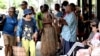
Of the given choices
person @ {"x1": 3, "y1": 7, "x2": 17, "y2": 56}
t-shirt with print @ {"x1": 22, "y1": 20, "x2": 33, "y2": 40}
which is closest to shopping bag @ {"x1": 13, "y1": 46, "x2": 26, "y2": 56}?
t-shirt with print @ {"x1": 22, "y1": 20, "x2": 33, "y2": 40}

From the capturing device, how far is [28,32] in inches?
313

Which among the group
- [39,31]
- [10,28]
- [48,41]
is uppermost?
[10,28]

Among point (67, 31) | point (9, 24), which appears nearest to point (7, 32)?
point (9, 24)

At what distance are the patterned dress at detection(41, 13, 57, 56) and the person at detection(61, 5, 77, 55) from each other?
0.32 m

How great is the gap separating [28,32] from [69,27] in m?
0.94

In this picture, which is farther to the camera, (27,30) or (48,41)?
(48,41)

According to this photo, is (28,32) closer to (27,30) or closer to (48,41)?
(27,30)

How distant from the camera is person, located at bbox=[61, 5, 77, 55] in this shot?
26.4 ft

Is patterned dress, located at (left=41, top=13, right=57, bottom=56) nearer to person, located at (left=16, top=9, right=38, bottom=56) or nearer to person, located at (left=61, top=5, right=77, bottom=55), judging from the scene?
person, located at (left=61, top=5, right=77, bottom=55)

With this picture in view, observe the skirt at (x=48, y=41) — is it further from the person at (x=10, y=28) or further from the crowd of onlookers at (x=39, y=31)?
the person at (x=10, y=28)

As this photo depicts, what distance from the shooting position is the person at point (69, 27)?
26.4 ft

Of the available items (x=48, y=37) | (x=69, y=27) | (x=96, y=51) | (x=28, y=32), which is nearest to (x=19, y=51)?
(x=28, y=32)

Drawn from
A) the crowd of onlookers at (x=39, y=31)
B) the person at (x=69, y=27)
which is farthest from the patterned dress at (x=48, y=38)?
the person at (x=69, y=27)

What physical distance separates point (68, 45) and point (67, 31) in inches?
12.5
